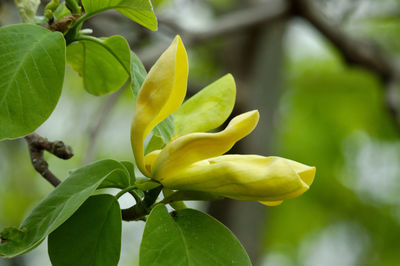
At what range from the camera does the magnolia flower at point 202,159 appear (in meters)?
0.74

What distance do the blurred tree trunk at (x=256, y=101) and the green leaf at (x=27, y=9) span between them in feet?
8.14

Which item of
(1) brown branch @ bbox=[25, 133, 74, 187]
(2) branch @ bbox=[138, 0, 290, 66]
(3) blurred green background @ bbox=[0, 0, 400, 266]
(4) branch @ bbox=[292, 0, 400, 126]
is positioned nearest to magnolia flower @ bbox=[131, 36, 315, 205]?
(1) brown branch @ bbox=[25, 133, 74, 187]

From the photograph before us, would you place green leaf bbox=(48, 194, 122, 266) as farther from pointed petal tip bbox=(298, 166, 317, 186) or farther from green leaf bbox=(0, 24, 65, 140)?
pointed petal tip bbox=(298, 166, 317, 186)

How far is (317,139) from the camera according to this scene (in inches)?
186

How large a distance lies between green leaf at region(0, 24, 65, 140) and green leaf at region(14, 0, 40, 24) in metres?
0.11

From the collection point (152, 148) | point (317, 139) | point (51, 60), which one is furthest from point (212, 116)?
point (317, 139)

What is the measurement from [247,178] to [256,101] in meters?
2.82

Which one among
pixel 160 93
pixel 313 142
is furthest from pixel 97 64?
pixel 313 142

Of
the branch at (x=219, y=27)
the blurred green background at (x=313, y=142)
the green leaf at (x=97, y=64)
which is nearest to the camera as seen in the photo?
the green leaf at (x=97, y=64)

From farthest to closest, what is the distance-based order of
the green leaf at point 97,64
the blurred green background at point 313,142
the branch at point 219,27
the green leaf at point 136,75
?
the blurred green background at point 313,142 < the branch at point 219,27 < the green leaf at point 97,64 < the green leaf at point 136,75

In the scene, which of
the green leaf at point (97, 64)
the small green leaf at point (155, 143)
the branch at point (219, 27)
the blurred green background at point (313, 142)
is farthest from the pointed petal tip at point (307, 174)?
the blurred green background at point (313, 142)

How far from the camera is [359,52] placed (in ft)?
11.0

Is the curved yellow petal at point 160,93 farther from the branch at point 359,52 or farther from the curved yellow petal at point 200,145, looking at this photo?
the branch at point 359,52

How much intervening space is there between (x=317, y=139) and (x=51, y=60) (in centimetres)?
411
